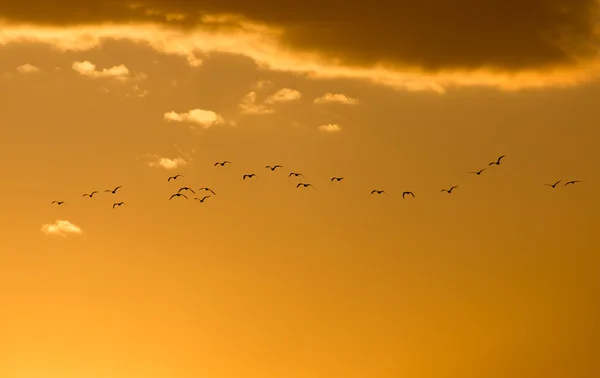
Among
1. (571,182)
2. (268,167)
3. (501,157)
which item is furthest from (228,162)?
(571,182)

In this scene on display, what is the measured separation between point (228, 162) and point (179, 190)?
743 cm

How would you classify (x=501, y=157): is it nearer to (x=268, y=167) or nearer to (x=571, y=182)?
(x=571, y=182)

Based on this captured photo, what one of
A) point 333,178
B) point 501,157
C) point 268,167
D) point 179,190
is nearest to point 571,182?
point 501,157

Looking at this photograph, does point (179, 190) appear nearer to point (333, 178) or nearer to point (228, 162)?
point (228, 162)

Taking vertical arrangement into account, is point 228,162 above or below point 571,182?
above

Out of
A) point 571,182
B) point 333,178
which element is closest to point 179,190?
point 333,178

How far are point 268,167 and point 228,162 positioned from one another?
707 centimetres

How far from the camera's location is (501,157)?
5384 inches

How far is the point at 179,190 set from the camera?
133 m

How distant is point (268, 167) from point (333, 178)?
8739 millimetres

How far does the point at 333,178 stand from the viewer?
132500 millimetres

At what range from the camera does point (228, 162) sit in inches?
5305

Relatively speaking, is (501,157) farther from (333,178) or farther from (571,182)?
(333,178)

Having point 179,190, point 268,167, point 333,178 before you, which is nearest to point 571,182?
point 333,178
